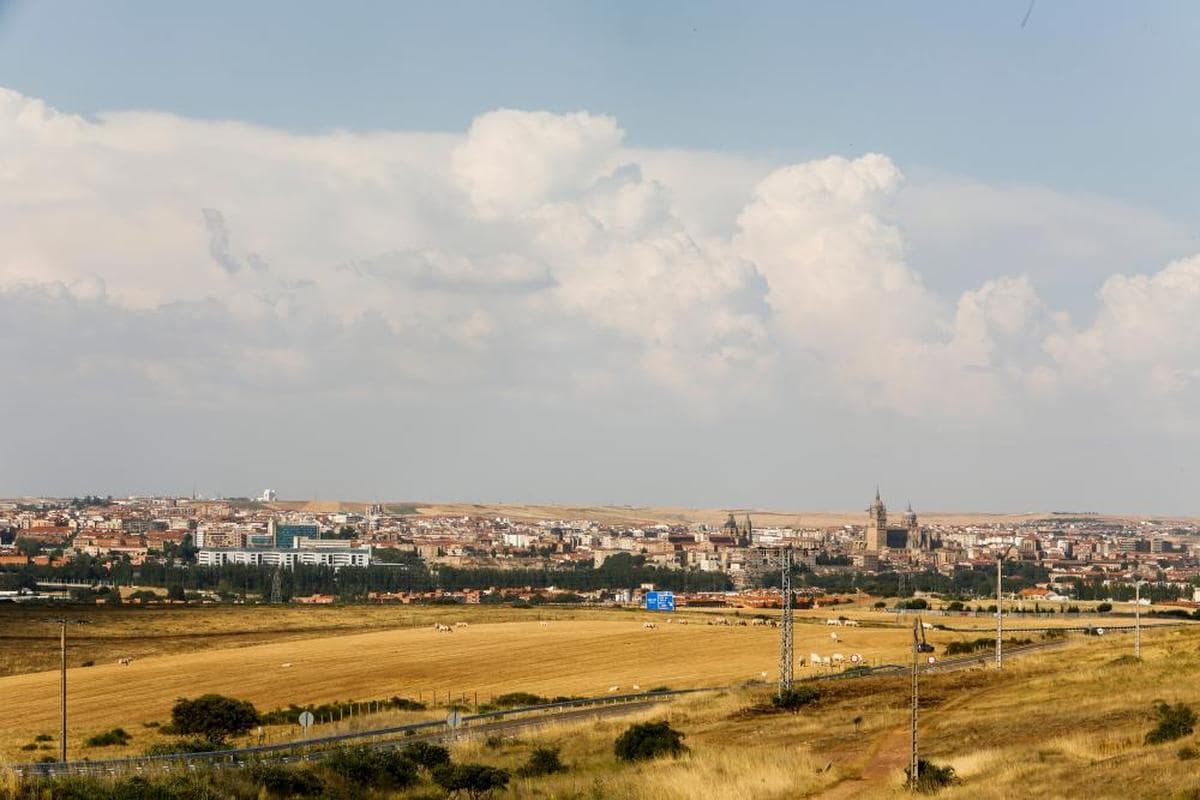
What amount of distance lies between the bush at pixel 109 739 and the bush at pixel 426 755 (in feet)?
49.3

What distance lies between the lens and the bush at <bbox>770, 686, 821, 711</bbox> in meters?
59.8

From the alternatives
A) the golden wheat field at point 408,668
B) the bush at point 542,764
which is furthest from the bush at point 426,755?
the golden wheat field at point 408,668

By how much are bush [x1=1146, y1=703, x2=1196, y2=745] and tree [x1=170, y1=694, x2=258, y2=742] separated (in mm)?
33251

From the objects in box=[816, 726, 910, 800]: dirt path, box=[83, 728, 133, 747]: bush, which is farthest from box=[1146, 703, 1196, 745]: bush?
box=[83, 728, 133, 747]: bush

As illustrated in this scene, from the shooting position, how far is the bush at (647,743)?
45594 millimetres

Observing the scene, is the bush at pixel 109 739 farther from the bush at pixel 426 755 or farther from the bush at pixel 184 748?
the bush at pixel 426 755

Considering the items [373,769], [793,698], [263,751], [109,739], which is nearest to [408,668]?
[793,698]

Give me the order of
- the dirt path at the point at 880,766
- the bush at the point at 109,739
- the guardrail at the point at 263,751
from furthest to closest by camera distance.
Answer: the bush at the point at 109,739 → the guardrail at the point at 263,751 → the dirt path at the point at 880,766

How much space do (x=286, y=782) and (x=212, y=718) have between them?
21739 millimetres

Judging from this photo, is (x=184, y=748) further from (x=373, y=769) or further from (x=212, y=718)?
(x=212, y=718)

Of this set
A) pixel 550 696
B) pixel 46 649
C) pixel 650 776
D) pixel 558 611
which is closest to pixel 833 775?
pixel 650 776

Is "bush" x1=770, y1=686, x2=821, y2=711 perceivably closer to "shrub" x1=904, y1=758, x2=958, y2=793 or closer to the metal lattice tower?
Result: the metal lattice tower

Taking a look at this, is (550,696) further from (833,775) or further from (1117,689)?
(833,775)

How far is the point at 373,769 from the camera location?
4103 centimetres
